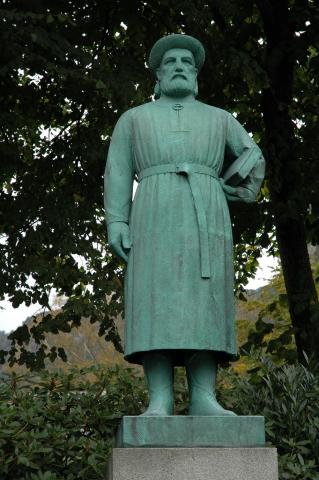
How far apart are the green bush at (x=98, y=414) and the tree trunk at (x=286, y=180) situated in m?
2.65

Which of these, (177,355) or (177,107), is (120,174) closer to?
(177,107)

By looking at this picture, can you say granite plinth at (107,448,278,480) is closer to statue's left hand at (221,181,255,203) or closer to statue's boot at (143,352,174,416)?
statue's boot at (143,352,174,416)

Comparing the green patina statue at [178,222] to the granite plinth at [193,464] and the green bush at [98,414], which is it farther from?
the green bush at [98,414]

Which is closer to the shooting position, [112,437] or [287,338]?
[112,437]

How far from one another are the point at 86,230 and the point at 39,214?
64cm

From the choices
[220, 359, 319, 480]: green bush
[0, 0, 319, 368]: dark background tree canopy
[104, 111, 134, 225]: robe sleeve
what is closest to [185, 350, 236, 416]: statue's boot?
[104, 111, 134, 225]: robe sleeve

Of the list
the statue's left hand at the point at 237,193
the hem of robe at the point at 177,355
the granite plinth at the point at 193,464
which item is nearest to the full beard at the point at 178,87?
the statue's left hand at the point at 237,193

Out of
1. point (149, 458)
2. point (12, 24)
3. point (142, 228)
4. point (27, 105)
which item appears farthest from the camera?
point (27, 105)

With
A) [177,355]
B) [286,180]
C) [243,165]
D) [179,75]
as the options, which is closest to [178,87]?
[179,75]

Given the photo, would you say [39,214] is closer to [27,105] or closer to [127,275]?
[27,105]

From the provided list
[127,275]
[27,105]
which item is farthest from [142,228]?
[27,105]

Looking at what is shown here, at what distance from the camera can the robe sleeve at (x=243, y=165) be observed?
697 centimetres

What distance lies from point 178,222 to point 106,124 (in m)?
7.12

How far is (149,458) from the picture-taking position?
20.2 feet
